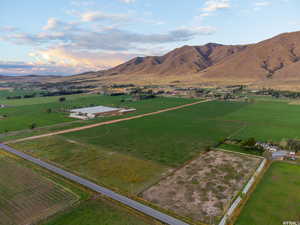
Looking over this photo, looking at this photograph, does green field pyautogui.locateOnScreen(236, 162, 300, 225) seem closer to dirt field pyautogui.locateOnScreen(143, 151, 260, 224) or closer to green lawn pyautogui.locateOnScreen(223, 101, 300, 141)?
dirt field pyautogui.locateOnScreen(143, 151, 260, 224)

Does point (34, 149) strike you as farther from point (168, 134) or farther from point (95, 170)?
point (168, 134)

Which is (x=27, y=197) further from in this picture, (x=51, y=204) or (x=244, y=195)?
(x=244, y=195)

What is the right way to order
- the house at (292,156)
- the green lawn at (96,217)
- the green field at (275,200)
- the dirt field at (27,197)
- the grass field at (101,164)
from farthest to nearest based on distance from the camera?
1. the house at (292,156)
2. the grass field at (101,164)
3. the dirt field at (27,197)
4. the green field at (275,200)
5. the green lawn at (96,217)

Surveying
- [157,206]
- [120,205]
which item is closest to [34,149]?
[120,205]

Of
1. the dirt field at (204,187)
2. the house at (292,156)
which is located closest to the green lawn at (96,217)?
the dirt field at (204,187)

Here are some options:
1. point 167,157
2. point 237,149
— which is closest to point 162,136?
point 167,157

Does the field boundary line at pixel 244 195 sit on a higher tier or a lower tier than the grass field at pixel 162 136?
lower

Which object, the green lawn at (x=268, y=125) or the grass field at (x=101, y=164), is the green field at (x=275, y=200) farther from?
the green lawn at (x=268, y=125)

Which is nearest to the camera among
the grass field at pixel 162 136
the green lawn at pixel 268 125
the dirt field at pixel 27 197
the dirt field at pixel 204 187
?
the dirt field at pixel 27 197
